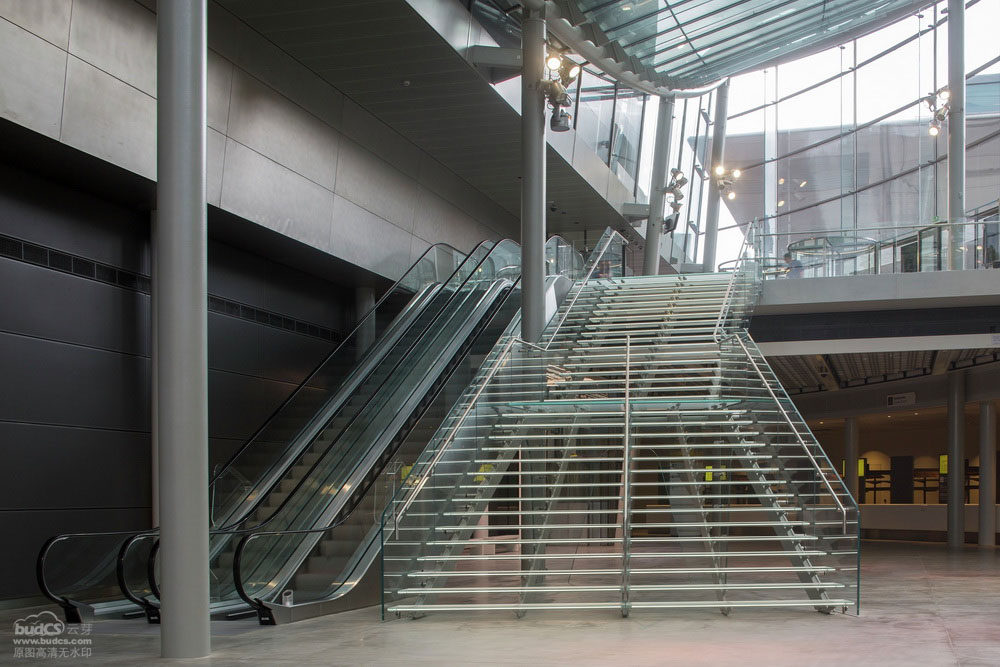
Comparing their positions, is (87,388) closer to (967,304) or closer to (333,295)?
(333,295)

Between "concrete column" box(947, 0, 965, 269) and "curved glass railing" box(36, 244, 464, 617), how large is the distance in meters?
9.51

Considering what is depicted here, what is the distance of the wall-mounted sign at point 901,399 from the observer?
22.7 meters

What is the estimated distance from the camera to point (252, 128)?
1345 cm

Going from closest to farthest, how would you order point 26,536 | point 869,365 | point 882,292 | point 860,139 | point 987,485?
point 26,536 < point 882,292 < point 987,485 < point 869,365 < point 860,139

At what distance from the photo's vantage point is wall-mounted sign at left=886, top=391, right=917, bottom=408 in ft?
74.4

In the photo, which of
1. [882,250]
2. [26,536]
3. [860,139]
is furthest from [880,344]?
[26,536]

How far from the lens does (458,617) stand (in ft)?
29.4

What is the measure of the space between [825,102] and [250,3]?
20750mm

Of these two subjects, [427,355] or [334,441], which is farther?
[427,355]

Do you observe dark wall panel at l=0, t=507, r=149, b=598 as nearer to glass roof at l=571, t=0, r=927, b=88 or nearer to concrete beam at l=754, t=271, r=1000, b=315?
glass roof at l=571, t=0, r=927, b=88

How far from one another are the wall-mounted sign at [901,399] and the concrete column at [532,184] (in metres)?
12.0

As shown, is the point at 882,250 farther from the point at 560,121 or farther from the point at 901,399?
the point at 560,121

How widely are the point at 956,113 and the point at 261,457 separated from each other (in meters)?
15.4

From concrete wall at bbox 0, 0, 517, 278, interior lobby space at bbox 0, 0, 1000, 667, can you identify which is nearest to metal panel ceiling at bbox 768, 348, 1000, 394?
interior lobby space at bbox 0, 0, 1000, 667
